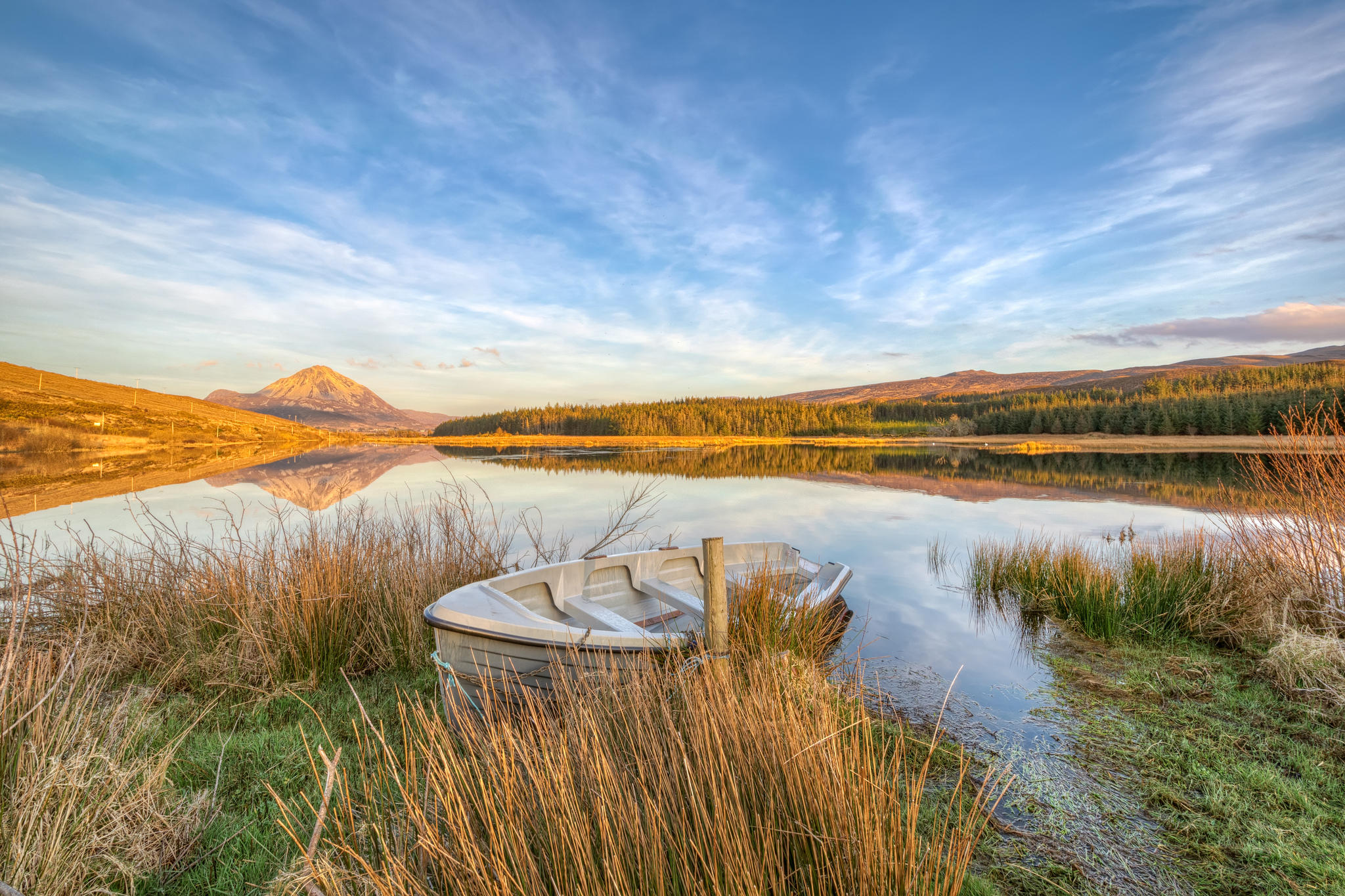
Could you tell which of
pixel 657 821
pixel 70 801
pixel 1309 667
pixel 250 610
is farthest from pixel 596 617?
pixel 1309 667

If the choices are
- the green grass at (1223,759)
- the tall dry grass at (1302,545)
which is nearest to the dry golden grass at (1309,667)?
the green grass at (1223,759)

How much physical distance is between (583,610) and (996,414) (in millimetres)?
91040

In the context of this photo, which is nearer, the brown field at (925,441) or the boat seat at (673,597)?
the boat seat at (673,597)

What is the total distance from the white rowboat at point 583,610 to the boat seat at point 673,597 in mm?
15

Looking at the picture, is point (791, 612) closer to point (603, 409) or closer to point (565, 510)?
point (565, 510)

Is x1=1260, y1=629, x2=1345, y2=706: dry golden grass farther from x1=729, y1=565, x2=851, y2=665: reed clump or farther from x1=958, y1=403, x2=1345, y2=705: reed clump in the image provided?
x1=729, y1=565, x2=851, y2=665: reed clump

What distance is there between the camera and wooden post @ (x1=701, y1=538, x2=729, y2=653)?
158 inches

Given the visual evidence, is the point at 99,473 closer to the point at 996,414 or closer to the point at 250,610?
the point at 250,610

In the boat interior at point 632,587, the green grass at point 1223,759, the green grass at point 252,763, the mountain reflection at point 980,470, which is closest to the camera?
the green grass at point 252,763

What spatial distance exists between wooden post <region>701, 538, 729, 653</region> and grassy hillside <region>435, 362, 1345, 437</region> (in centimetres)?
4919

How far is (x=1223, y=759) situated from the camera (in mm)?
4391

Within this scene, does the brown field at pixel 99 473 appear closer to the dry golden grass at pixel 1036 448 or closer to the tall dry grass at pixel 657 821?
the tall dry grass at pixel 657 821

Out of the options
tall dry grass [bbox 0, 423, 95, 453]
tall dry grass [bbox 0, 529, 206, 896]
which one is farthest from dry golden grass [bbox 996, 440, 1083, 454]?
tall dry grass [bbox 0, 423, 95, 453]

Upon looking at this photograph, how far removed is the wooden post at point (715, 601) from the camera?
13.2 feet
